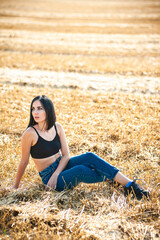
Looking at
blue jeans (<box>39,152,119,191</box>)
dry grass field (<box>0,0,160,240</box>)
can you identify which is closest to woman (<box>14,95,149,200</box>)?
blue jeans (<box>39,152,119,191</box>)

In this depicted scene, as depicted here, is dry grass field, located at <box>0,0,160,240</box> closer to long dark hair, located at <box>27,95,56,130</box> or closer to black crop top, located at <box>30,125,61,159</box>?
black crop top, located at <box>30,125,61,159</box>

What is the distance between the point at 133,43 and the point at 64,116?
595 inches

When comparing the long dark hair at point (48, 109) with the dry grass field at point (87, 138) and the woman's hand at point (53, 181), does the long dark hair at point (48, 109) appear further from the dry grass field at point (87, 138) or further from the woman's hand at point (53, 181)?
the dry grass field at point (87, 138)

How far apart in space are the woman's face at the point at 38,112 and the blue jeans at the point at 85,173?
680mm

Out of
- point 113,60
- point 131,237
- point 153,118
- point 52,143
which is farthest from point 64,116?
Answer: point 113,60

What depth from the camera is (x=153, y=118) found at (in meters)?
6.11

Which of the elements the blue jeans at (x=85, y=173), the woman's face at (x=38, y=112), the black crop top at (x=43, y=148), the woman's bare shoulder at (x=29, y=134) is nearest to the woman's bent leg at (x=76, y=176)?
the blue jeans at (x=85, y=173)

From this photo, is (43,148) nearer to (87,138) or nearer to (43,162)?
(43,162)

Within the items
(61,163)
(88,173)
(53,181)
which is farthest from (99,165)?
(53,181)

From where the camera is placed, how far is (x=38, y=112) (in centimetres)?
323

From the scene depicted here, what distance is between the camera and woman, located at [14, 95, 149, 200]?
126 inches

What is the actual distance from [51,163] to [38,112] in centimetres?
75

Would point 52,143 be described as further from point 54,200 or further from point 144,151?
point 144,151

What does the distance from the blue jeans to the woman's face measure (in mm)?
680
